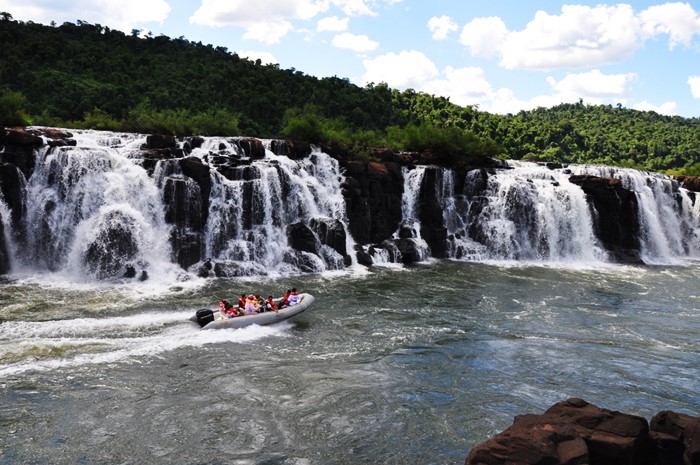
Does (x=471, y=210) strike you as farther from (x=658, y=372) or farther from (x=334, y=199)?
(x=658, y=372)

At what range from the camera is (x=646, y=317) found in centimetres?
1961

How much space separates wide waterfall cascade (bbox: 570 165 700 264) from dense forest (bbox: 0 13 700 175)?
28.3ft

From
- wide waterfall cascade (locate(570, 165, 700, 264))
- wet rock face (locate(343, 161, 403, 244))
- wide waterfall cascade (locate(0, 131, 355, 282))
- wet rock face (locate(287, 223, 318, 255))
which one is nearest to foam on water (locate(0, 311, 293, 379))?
wide waterfall cascade (locate(0, 131, 355, 282))

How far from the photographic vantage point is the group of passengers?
16375 millimetres

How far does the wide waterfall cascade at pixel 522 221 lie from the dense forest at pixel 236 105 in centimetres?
364

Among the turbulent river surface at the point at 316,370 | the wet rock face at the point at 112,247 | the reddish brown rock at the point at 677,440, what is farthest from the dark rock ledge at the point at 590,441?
the wet rock face at the point at 112,247

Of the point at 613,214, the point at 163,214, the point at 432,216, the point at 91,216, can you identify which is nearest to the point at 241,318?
the point at 163,214

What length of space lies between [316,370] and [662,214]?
102 ft

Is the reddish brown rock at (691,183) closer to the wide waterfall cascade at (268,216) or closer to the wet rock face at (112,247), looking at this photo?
the wide waterfall cascade at (268,216)

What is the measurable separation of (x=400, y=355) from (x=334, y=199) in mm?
15085

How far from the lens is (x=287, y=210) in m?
27.4

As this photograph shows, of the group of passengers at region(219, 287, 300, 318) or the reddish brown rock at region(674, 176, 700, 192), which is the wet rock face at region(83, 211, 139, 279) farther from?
the reddish brown rock at region(674, 176, 700, 192)

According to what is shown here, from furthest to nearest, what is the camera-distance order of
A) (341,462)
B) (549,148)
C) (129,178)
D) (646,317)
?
1. (549,148)
2. (129,178)
3. (646,317)
4. (341,462)

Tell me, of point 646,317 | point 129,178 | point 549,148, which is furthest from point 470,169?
point 549,148
